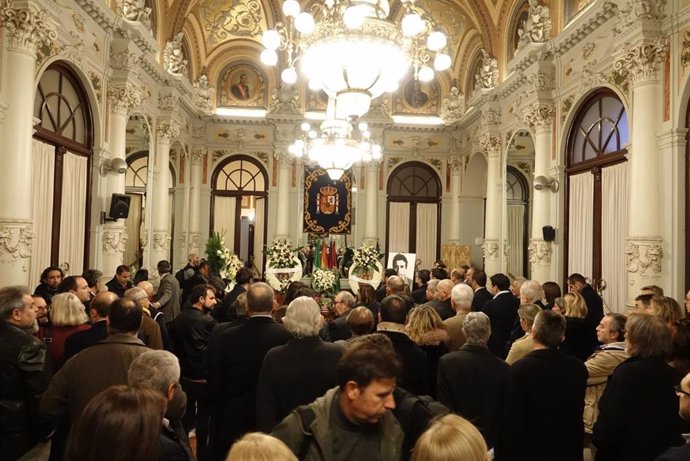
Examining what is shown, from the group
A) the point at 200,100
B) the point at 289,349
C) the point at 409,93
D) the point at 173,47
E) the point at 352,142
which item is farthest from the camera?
the point at 409,93

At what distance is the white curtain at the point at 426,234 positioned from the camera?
1783cm

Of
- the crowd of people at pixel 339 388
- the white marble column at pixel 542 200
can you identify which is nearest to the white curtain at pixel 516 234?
the white marble column at pixel 542 200

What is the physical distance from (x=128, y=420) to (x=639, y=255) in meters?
7.40

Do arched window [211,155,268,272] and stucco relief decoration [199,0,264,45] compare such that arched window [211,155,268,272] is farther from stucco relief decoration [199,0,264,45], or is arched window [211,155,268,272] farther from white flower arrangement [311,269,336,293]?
white flower arrangement [311,269,336,293]

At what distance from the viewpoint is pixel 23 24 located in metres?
7.01

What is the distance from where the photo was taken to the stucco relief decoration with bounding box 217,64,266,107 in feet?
56.7

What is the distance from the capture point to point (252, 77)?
17344 millimetres

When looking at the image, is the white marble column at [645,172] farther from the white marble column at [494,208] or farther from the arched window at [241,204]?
the arched window at [241,204]

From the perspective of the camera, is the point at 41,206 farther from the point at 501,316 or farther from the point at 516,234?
the point at 516,234

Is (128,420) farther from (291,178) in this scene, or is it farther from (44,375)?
(291,178)

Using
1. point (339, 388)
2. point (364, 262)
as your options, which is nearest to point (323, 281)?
point (364, 262)

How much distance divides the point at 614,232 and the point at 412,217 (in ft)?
30.6

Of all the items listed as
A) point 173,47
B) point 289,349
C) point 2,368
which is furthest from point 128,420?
point 173,47

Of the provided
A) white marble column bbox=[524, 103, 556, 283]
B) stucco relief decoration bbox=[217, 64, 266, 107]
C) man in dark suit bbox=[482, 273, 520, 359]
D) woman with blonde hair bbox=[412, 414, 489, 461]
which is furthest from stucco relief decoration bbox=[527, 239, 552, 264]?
stucco relief decoration bbox=[217, 64, 266, 107]
